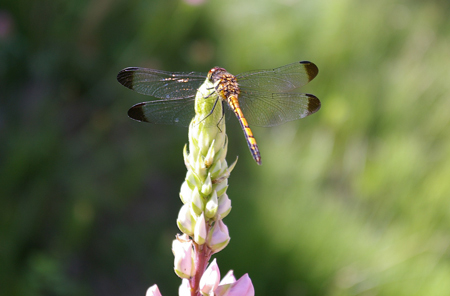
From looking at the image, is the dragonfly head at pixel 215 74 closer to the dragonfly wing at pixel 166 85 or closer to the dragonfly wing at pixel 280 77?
the dragonfly wing at pixel 166 85

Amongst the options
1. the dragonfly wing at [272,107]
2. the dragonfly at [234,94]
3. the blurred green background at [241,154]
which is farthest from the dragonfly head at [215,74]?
the blurred green background at [241,154]

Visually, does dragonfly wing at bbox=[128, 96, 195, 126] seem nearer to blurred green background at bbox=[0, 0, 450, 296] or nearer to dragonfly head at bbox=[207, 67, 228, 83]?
dragonfly head at bbox=[207, 67, 228, 83]

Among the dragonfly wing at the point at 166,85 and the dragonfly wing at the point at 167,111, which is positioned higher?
the dragonfly wing at the point at 166,85

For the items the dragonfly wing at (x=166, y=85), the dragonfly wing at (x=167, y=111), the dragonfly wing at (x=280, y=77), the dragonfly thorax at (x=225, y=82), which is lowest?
the dragonfly wing at (x=167, y=111)

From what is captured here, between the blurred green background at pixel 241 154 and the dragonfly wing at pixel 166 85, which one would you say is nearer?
the dragonfly wing at pixel 166 85

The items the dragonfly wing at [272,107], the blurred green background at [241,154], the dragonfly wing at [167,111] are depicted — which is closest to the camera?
the dragonfly wing at [167,111]

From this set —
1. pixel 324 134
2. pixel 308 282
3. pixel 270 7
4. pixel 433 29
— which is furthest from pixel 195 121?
pixel 433 29

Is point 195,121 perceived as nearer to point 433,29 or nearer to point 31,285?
point 31,285

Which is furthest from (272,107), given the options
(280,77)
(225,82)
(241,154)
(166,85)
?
(241,154)

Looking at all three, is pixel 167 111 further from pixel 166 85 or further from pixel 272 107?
pixel 272 107
